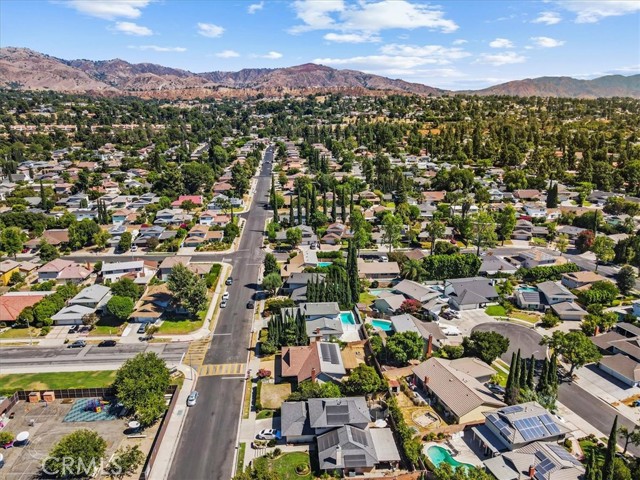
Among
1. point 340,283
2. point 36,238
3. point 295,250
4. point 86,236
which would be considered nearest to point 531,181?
point 295,250

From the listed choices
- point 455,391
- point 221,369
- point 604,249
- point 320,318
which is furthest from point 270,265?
point 604,249

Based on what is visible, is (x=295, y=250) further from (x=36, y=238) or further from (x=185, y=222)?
(x=36, y=238)

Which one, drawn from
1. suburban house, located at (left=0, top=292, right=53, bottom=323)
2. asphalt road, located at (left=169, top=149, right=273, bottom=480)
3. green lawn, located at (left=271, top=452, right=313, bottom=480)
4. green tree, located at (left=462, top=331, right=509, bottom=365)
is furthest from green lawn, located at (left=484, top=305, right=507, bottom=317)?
suburban house, located at (left=0, top=292, right=53, bottom=323)

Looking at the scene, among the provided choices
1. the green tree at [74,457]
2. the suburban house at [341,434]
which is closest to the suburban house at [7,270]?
the green tree at [74,457]

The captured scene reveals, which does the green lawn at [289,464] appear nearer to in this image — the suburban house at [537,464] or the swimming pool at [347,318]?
the suburban house at [537,464]

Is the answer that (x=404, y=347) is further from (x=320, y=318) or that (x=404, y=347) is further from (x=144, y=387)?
(x=144, y=387)
